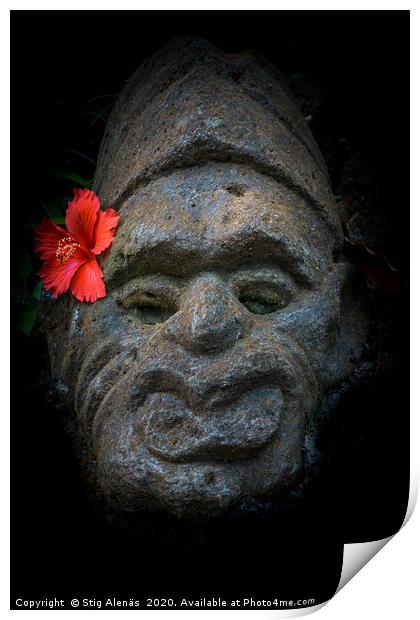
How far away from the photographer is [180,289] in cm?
157

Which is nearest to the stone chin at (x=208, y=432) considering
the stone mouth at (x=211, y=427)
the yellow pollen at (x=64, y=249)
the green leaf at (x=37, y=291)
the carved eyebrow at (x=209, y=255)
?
the stone mouth at (x=211, y=427)

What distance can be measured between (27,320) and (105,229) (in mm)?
244

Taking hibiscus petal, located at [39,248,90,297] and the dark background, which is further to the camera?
hibiscus petal, located at [39,248,90,297]

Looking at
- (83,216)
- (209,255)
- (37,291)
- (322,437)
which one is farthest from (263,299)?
(37,291)

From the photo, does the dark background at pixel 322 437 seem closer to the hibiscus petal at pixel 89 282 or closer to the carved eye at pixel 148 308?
the hibiscus petal at pixel 89 282

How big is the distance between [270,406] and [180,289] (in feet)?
0.89

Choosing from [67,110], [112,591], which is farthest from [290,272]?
[112,591]

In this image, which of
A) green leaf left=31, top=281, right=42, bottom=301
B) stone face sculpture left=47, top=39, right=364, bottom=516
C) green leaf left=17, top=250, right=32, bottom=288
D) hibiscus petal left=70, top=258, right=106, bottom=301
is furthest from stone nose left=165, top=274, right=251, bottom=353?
green leaf left=31, top=281, right=42, bottom=301

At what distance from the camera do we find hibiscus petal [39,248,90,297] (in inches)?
64.2

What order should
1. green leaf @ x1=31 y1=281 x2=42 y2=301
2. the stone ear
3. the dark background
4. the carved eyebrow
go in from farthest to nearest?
1. green leaf @ x1=31 y1=281 x2=42 y2=301
2. the stone ear
3. the carved eyebrow
4. the dark background

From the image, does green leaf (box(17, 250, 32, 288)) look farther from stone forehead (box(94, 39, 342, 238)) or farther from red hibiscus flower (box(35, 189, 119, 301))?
stone forehead (box(94, 39, 342, 238))

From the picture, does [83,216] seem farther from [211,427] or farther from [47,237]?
[211,427]

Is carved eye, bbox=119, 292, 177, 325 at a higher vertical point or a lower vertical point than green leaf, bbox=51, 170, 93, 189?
lower

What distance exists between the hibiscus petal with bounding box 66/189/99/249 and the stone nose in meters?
0.25
